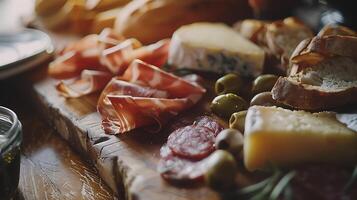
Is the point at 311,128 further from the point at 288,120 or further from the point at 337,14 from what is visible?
the point at 337,14

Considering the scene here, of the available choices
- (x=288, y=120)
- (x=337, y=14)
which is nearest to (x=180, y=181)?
(x=288, y=120)

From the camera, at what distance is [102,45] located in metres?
1.65

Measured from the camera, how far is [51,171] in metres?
1.29

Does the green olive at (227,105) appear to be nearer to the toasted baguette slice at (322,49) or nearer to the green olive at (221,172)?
the toasted baguette slice at (322,49)

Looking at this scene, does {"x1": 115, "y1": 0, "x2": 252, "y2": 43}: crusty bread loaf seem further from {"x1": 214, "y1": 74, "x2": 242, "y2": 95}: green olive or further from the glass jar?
the glass jar

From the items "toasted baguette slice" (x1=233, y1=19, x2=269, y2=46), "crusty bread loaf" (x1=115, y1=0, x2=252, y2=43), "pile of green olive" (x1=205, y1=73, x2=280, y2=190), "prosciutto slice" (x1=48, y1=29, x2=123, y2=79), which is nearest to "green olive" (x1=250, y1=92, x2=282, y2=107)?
"pile of green olive" (x1=205, y1=73, x2=280, y2=190)

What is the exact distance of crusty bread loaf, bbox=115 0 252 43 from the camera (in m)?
1.78

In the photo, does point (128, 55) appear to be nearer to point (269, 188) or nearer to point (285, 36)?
point (285, 36)

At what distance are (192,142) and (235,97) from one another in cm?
24

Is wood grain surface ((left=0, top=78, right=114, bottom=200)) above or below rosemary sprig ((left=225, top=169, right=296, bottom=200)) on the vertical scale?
below

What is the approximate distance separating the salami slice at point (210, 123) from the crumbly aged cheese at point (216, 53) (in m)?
0.29

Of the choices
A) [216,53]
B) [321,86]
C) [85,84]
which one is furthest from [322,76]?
[85,84]

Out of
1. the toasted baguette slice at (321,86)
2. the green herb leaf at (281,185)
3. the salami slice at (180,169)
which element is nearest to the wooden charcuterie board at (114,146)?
the salami slice at (180,169)

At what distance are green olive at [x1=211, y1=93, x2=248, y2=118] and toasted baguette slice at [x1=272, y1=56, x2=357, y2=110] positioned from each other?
0.11m
